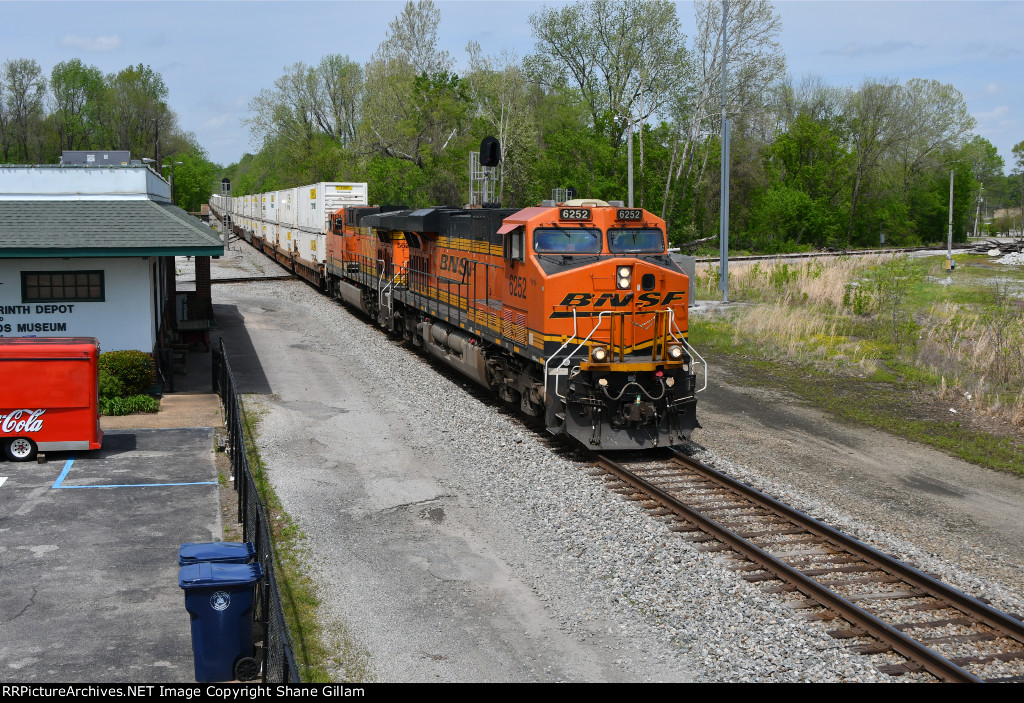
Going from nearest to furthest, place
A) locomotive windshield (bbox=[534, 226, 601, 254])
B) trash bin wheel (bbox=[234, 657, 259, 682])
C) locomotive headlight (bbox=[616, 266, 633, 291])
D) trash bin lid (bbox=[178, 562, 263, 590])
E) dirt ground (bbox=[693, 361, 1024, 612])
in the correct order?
trash bin lid (bbox=[178, 562, 263, 590]) < trash bin wheel (bbox=[234, 657, 259, 682]) < dirt ground (bbox=[693, 361, 1024, 612]) < locomotive headlight (bbox=[616, 266, 633, 291]) < locomotive windshield (bbox=[534, 226, 601, 254])

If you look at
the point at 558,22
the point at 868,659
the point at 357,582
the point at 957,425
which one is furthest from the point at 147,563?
the point at 558,22

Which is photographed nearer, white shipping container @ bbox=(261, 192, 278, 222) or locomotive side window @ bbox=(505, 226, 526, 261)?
locomotive side window @ bbox=(505, 226, 526, 261)

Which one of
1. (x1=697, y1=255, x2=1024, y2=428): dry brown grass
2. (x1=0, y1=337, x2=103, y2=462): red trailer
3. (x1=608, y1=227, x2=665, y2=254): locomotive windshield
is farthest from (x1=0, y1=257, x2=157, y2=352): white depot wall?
(x1=697, y1=255, x2=1024, y2=428): dry brown grass

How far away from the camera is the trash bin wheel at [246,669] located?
7.30 m

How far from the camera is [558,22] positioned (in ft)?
194

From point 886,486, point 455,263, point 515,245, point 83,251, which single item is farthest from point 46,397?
point 886,486

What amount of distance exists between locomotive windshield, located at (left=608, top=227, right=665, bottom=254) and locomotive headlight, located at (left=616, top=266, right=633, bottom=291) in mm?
780

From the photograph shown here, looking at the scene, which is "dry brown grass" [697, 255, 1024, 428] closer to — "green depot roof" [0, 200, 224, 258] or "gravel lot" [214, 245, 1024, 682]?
"gravel lot" [214, 245, 1024, 682]

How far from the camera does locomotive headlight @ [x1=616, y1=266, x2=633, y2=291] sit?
45.3 ft

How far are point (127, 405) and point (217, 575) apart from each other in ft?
37.0

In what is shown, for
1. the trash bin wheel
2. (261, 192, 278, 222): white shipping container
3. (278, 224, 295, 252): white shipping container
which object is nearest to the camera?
the trash bin wheel

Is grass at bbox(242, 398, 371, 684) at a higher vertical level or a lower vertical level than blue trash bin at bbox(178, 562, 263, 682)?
lower

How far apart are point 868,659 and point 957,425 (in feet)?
34.8

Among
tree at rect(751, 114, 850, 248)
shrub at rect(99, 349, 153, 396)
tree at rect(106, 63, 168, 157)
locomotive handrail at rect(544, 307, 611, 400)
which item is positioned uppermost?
tree at rect(106, 63, 168, 157)
